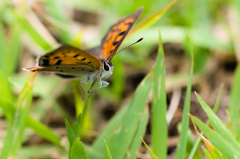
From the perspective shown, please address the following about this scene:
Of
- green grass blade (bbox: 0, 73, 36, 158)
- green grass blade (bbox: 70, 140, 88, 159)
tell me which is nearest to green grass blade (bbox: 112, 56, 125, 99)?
green grass blade (bbox: 0, 73, 36, 158)

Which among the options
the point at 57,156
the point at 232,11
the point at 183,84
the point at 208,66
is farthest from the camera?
the point at 232,11

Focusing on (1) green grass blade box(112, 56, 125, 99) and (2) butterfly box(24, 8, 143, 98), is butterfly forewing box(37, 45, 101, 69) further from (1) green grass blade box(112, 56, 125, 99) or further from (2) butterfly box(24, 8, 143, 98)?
(1) green grass blade box(112, 56, 125, 99)

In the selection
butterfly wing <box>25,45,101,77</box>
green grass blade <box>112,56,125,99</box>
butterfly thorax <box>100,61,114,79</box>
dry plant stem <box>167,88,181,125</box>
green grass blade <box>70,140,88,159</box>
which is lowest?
dry plant stem <box>167,88,181,125</box>

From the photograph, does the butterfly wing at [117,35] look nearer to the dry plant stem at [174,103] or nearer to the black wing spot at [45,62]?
the black wing spot at [45,62]

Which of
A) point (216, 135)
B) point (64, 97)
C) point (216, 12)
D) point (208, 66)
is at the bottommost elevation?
point (64, 97)

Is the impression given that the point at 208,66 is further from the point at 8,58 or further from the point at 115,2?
the point at 8,58

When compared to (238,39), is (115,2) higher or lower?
higher

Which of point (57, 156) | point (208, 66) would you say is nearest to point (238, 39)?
point (208, 66)

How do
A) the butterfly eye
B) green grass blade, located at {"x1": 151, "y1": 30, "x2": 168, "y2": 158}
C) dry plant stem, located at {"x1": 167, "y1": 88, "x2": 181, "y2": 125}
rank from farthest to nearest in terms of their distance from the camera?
dry plant stem, located at {"x1": 167, "y1": 88, "x2": 181, "y2": 125}
the butterfly eye
green grass blade, located at {"x1": 151, "y1": 30, "x2": 168, "y2": 158}
